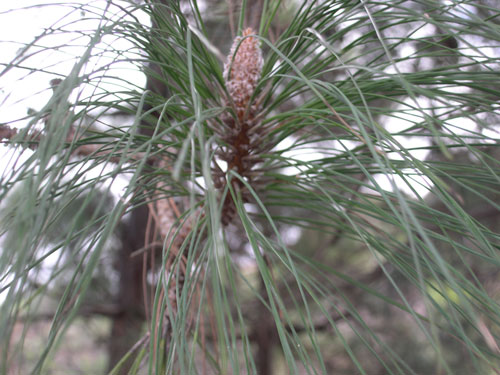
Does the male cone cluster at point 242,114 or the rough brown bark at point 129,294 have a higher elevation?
the male cone cluster at point 242,114

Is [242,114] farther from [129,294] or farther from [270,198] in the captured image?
[129,294]

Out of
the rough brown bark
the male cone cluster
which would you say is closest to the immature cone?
the male cone cluster

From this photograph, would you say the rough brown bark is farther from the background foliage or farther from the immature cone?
the immature cone

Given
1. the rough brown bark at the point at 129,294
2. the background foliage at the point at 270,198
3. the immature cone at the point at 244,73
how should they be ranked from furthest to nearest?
the rough brown bark at the point at 129,294
the immature cone at the point at 244,73
the background foliage at the point at 270,198

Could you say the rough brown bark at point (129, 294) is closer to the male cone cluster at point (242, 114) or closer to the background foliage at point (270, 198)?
the background foliage at point (270, 198)

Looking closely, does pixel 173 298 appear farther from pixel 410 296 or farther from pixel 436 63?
pixel 410 296

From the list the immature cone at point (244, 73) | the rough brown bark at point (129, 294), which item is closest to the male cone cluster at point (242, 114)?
the immature cone at point (244, 73)
